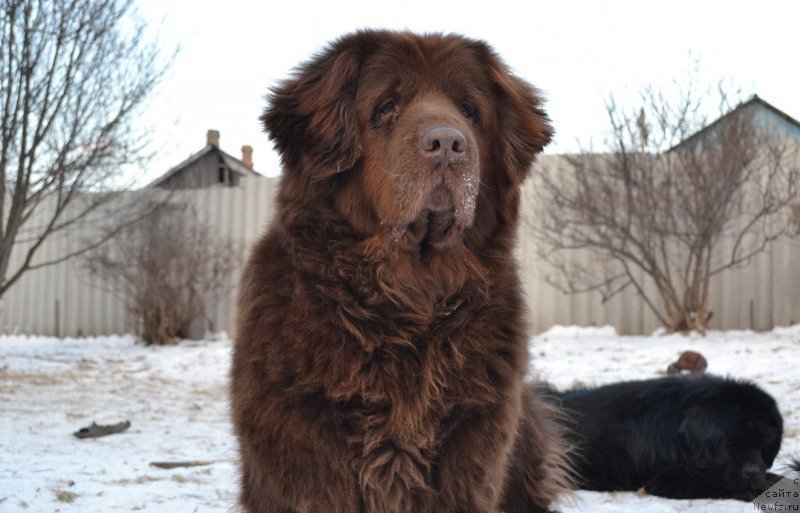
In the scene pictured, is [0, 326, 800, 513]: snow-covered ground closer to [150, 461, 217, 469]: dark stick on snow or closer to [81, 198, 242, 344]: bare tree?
[150, 461, 217, 469]: dark stick on snow

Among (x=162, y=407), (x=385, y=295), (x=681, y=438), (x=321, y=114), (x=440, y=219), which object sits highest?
(x=321, y=114)

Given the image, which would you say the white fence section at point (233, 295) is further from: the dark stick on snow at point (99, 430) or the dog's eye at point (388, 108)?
the dog's eye at point (388, 108)

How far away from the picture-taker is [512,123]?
2.81m

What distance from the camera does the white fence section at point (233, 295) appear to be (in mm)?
11688

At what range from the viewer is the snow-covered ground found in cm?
361

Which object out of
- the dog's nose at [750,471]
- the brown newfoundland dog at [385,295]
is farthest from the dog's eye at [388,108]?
the dog's nose at [750,471]

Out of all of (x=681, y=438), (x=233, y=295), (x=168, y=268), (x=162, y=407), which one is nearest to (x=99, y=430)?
(x=162, y=407)

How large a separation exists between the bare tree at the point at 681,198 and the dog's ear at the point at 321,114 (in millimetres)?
8851

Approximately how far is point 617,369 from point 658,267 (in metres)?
3.56

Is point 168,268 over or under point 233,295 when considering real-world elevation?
over

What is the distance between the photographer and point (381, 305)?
253 centimetres

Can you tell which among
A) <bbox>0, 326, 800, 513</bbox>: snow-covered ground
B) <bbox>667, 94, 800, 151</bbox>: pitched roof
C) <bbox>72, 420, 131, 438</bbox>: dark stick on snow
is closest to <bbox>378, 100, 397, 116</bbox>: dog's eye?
<bbox>0, 326, 800, 513</bbox>: snow-covered ground

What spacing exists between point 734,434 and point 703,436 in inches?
5.8

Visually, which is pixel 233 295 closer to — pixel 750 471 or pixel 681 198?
pixel 681 198
